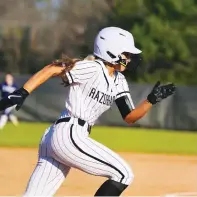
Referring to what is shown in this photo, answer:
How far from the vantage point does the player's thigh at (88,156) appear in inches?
208

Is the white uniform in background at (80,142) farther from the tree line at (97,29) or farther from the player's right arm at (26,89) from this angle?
the tree line at (97,29)

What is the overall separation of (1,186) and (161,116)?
41.2 feet

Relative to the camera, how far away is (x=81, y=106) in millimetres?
5395

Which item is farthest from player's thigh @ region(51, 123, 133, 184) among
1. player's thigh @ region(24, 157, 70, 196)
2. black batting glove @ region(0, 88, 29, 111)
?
black batting glove @ region(0, 88, 29, 111)

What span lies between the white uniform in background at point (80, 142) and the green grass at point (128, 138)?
31.0ft

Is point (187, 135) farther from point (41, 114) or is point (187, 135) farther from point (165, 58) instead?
point (165, 58)

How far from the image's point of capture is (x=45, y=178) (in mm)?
5391

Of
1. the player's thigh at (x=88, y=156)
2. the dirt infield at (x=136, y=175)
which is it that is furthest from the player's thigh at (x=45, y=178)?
the dirt infield at (x=136, y=175)

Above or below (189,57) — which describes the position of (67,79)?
below

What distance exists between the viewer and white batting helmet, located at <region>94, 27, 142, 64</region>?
5.54 metres

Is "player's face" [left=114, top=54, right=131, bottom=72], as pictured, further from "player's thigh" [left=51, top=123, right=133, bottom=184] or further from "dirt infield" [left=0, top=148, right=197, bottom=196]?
"dirt infield" [left=0, top=148, right=197, bottom=196]

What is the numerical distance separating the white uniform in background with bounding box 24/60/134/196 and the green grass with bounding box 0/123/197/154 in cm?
945

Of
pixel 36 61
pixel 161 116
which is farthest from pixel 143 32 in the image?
pixel 161 116

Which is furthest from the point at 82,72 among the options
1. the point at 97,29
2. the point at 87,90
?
the point at 97,29
